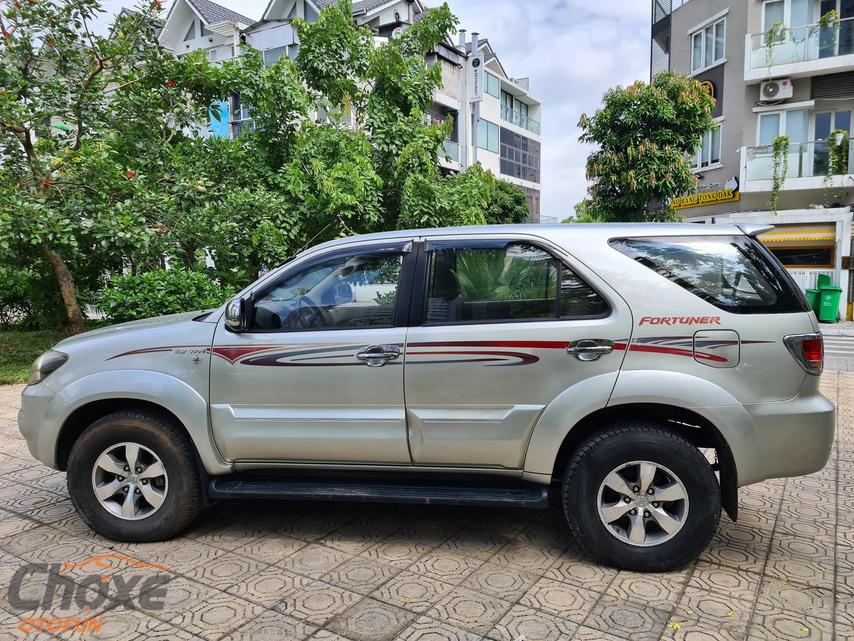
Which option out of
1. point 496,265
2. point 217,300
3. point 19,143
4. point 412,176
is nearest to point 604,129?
point 412,176

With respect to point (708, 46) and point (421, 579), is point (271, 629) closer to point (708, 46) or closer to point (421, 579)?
point (421, 579)

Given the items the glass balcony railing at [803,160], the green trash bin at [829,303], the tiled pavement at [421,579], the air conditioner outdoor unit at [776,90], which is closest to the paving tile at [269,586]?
the tiled pavement at [421,579]

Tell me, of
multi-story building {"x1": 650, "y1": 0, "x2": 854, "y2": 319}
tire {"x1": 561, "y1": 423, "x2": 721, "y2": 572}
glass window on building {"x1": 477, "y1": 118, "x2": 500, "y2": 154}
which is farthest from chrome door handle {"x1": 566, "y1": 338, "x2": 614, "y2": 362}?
glass window on building {"x1": 477, "y1": 118, "x2": 500, "y2": 154}

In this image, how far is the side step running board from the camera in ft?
10.8

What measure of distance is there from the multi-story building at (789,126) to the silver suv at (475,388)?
19.5m

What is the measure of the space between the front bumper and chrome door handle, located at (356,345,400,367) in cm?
187

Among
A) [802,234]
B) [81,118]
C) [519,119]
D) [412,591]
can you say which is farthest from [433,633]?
[519,119]

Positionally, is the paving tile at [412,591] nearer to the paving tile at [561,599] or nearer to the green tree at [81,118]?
the paving tile at [561,599]

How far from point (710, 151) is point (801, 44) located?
170 inches

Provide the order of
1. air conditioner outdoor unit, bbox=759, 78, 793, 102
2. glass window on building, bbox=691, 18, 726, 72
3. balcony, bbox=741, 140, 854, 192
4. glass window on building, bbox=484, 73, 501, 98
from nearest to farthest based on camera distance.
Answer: balcony, bbox=741, 140, 854, 192, air conditioner outdoor unit, bbox=759, 78, 793, 102, glass window on building, bbox=691, 18, 726, 72, glass window on building, bbox=484, 73, 501, 98

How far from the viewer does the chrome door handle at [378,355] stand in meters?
3.43

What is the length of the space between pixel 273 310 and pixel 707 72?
24576mm

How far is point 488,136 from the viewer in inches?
1551

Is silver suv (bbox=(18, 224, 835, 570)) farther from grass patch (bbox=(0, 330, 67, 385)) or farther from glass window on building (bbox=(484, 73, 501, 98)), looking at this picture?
glass window on building (bbox=(484, 73, 501, 98))
